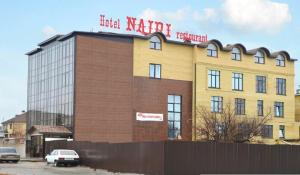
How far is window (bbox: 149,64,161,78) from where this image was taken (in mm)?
68375

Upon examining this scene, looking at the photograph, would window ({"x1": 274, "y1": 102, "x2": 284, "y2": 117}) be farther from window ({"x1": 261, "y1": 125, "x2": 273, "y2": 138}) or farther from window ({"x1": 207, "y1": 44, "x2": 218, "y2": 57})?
window ({"x1": 207, "y1": 44, "x2": 218, "y2": 57})

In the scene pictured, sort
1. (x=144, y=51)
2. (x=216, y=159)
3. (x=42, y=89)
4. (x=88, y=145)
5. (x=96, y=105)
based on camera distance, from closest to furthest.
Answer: (x=216, y=159), (x=88, y=145), (x=96, y=105), (x=144, y=51), (x=42, y=89)

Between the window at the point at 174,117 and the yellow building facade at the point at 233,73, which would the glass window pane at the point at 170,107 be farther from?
the yellow building facade at the point at 233,73

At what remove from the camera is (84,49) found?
63.8 metres

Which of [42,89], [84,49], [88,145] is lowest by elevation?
[88,145]

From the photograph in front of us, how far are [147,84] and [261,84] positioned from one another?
18.2 m

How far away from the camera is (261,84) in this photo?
7719 centimetres

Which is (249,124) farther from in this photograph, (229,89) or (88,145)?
(88,145)

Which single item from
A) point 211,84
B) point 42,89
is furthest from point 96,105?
point 211,84

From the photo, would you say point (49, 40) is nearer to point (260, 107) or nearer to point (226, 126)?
point (226, 126)

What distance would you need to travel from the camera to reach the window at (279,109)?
7819 centimetres

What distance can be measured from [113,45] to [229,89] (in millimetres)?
17859

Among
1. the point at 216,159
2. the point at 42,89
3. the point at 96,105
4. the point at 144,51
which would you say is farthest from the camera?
the point at 42,89

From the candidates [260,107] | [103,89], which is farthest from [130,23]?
[260,107]
